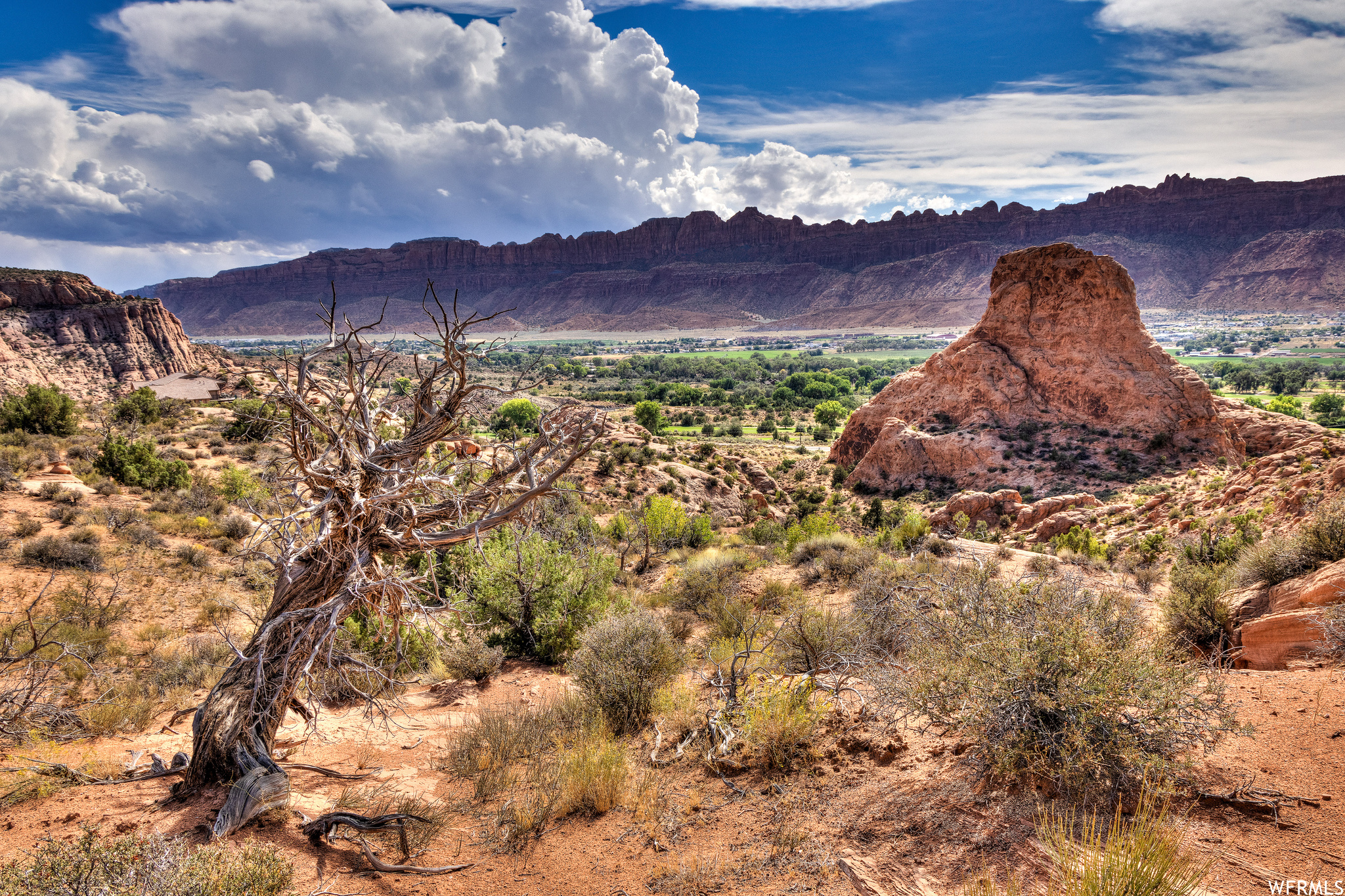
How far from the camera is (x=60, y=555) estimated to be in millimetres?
12258

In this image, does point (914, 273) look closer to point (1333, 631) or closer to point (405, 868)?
point (1333, 631)

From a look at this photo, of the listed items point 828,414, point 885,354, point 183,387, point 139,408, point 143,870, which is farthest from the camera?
point 885,354

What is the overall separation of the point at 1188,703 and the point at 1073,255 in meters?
35.8

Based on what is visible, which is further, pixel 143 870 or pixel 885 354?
pixel 885 354

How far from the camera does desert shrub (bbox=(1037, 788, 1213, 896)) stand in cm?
292

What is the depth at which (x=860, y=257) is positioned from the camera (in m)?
186

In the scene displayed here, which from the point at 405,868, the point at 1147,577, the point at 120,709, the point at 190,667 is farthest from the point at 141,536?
the point at 1147,577

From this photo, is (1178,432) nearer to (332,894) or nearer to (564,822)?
(564,822)

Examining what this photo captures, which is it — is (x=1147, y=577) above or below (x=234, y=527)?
below

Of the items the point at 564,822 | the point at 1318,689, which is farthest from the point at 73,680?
the point at 1318,689

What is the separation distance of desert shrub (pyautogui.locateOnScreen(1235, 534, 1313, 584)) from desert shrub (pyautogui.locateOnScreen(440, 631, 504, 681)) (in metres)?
11.7

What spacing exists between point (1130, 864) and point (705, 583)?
10359 mm

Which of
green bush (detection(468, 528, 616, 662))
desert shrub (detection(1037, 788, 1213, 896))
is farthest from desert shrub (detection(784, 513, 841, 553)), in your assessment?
desert shrub (detection(1037, 788, 1213, 896))

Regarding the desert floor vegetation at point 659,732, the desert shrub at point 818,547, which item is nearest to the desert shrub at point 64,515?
the desert floor vegetation at point 659,732
